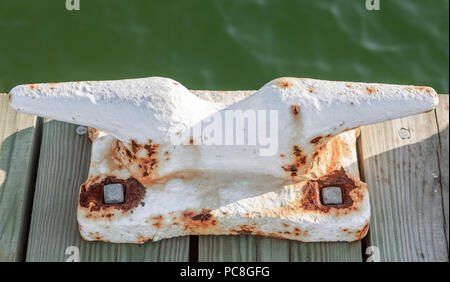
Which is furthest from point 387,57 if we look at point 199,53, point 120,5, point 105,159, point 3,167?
point 3,167

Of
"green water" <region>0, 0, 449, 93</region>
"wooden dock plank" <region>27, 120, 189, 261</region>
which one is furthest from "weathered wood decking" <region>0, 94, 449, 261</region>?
"green water" <region>0, 0, 449, 93</region>

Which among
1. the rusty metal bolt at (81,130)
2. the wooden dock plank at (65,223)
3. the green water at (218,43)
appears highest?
the green water at (218,43)

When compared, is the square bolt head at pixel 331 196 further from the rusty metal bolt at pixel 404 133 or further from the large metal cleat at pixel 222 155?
the rusty metal bolt at pixel 404 133

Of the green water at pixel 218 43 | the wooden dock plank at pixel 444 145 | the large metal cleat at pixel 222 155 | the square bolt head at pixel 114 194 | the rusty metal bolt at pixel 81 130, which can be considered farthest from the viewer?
the green water at pixel 218 43

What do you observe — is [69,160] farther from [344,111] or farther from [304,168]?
[344,111]

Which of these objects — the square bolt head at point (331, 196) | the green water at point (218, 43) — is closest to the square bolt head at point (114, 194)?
the square bolt head at point (331, 196)

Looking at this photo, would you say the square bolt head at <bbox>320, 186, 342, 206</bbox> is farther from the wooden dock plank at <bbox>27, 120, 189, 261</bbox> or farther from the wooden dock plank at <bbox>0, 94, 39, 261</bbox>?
the wooden dock plank at <bbox>0, 94, 39, 261</bbox>
